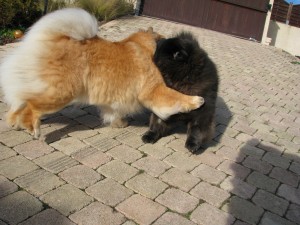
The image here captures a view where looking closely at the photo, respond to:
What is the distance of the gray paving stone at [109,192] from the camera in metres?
2.78

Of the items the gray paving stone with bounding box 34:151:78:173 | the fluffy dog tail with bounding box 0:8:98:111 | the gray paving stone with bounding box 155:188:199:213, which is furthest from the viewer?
the fluffy dog tail with bounding box 0:8:98:111

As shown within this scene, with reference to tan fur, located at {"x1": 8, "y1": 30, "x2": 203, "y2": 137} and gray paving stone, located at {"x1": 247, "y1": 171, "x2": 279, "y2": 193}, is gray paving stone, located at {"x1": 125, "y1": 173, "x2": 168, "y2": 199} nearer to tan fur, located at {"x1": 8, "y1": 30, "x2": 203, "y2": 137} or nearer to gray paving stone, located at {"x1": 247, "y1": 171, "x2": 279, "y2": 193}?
tan fur, located at {"x1": 8, "y1": 30, "x2": 203, "y2": 137}

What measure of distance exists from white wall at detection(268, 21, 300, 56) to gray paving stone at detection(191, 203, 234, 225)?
47.3 ft

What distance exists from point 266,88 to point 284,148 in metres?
3.10

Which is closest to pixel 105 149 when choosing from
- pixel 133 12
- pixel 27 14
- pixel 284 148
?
pixel 284 148

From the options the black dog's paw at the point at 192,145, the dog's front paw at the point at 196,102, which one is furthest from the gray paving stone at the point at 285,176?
the dog's front paw at the point at 196,102

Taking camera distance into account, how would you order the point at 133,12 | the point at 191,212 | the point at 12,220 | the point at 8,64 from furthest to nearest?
the point at 133,12, the point at 8,64, the point at 191,212, the point at 12,220

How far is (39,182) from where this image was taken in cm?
283

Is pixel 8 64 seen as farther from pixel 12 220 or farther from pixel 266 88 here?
pixel 266 88

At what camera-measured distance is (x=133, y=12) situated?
1298 centimetres

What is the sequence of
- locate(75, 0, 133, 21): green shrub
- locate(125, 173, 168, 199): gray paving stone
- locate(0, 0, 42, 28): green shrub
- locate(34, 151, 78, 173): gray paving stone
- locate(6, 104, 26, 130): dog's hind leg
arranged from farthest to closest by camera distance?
1. locate(75, 0, 133, 21): green shrub
2. locate(0, 0, 42, 28): green shrub
3. locate(6, 104, 26, 130): dog's hind leg
4. locate(34, 151, 78, 173): gray paving stone
5. locate(125, 173, 168, 199): gray paving stone

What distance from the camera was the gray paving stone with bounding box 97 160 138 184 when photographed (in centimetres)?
310

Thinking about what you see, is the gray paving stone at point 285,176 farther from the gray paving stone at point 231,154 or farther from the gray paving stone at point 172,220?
the gray paving stone at point 172,220

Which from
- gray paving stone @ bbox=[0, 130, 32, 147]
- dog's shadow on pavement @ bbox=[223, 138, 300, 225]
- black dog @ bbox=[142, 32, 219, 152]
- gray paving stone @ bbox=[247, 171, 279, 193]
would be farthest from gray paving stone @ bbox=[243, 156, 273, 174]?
gray paving stone @ bbox=[0, 130, 32, 147]
